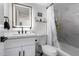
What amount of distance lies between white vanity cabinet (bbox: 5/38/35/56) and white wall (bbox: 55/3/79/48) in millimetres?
778

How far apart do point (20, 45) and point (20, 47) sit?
44mm

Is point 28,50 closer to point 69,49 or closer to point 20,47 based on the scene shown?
point 20,47

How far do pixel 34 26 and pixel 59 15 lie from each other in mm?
831

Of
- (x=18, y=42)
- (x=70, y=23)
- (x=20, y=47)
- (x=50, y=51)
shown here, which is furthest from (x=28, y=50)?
(x=70, y=23)

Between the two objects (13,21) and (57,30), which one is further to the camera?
(13,21)

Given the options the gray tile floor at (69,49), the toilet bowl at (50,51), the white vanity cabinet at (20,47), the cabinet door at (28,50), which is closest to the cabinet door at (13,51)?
the white vanity cabinet at (20,47)

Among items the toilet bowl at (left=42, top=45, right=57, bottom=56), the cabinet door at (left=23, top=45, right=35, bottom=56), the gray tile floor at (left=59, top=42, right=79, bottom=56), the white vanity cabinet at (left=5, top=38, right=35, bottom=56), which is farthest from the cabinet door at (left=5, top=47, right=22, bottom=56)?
the gray tile floor at (left=59, top=42, right=79, bottom=56)

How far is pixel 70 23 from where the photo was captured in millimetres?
1422

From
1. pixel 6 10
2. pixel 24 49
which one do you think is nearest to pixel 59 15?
pixel 24 49

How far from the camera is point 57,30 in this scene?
1816 millimetres

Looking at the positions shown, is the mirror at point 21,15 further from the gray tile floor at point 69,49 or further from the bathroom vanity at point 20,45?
the gray tile floor at point 69,49

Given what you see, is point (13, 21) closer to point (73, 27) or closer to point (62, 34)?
point (62, 34)

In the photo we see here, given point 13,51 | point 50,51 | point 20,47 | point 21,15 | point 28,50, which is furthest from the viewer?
point 21,15

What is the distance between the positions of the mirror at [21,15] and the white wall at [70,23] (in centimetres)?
91
